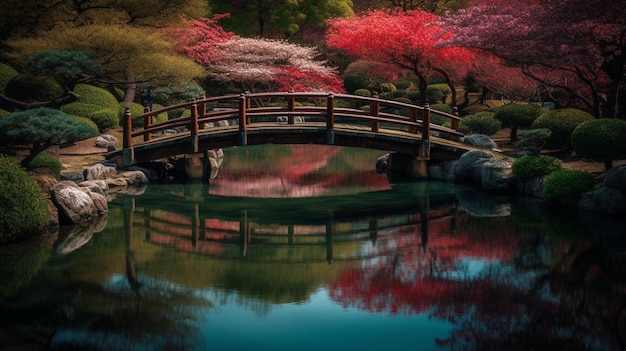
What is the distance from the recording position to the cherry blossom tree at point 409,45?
84.5 feet

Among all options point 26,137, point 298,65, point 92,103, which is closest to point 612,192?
point 26,137

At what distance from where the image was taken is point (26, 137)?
Answer: 1521 centimetres

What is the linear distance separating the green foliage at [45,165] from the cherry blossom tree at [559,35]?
11325 mm

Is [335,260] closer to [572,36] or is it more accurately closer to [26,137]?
[26,137]

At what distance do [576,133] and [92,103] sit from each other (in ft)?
48.9

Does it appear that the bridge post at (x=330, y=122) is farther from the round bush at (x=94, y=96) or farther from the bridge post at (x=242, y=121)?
the round bush at (x=94, y=96)

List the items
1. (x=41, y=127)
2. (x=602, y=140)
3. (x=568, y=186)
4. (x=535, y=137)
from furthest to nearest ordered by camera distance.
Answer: (x=535, y=137) < (x=602, y=140) < (x=568, y=186) < (x=41, y=127)

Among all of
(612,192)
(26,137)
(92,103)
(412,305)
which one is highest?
(92,103)

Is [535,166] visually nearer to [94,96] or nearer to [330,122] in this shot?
[330,122]

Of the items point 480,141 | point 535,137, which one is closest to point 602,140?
point 535,137

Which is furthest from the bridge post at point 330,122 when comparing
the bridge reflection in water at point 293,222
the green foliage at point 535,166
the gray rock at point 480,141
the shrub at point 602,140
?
the shrub at point 602,140

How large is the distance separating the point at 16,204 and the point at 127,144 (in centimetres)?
657

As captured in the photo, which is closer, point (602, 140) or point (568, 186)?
point (568, 186)

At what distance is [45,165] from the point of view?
16.0 metres
